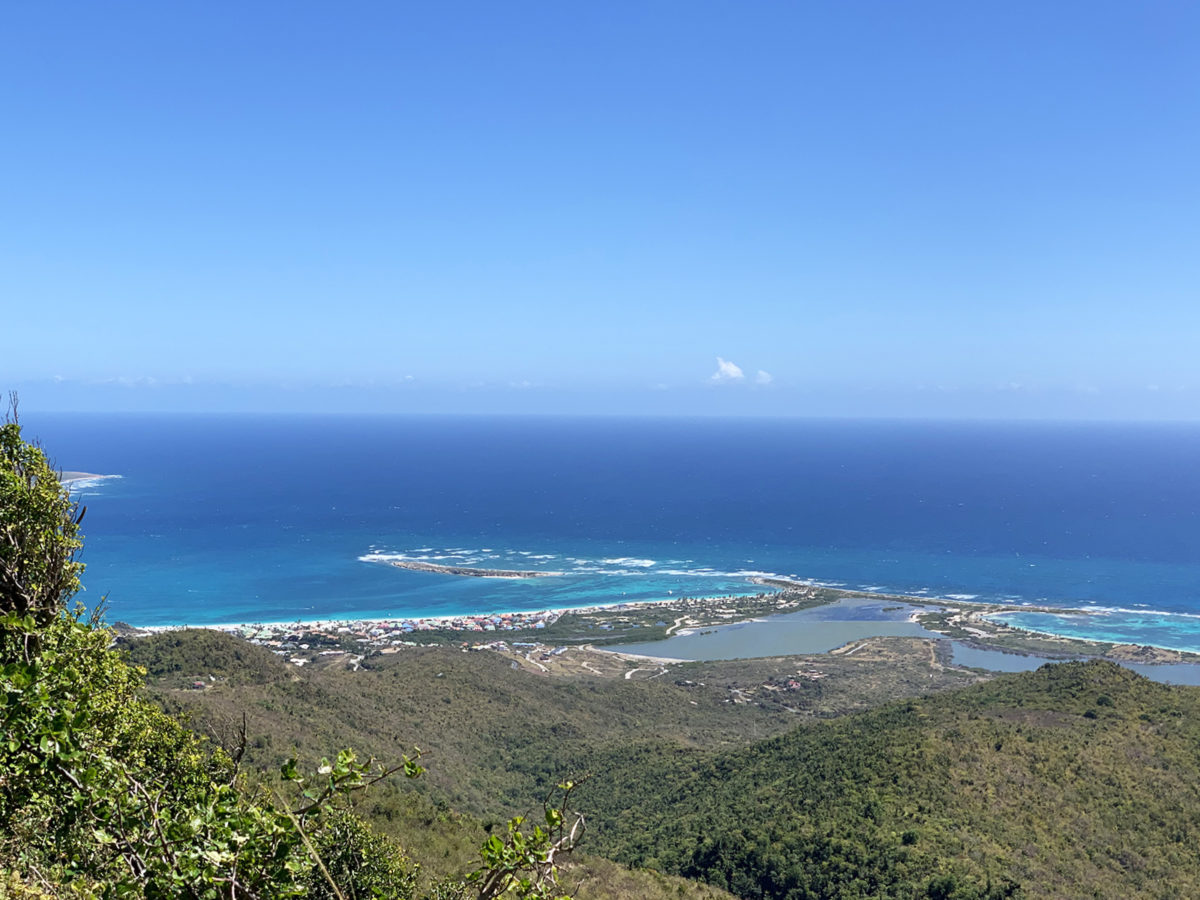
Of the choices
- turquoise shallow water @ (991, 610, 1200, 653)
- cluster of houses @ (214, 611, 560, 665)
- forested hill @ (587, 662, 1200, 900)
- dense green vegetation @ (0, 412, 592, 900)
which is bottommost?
cluster of houses @ (214, 611, 560, 665)

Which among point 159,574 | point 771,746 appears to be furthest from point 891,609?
point 159,574

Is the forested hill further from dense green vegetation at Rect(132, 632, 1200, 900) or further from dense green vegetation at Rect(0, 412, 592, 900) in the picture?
dense green vegetation at Rect(0, 412, 592, 900)

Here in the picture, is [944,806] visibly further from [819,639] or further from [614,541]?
[614,541]

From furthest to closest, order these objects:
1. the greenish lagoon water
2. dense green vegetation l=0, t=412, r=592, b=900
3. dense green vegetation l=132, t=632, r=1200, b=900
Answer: the greenish lagoon water → dense green vegetation l=132, t=632, r=1200, b=900 → dense green vegetation l=0, t=412, r=592, b=900

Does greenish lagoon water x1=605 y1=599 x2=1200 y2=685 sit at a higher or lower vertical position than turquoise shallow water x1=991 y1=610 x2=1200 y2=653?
lower

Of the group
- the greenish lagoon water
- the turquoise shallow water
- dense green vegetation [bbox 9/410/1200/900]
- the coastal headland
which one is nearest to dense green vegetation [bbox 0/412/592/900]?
dense green vegetation [bbox 9/410/1200/900]

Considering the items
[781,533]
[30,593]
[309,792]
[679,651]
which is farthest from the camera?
[781,533]

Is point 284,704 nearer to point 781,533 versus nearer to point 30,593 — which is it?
point 30,593

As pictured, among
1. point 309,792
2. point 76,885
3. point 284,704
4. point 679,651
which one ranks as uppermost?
point 309,792

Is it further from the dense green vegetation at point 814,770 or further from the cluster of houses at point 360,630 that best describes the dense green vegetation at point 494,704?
the cluster of houses at point 360,630
